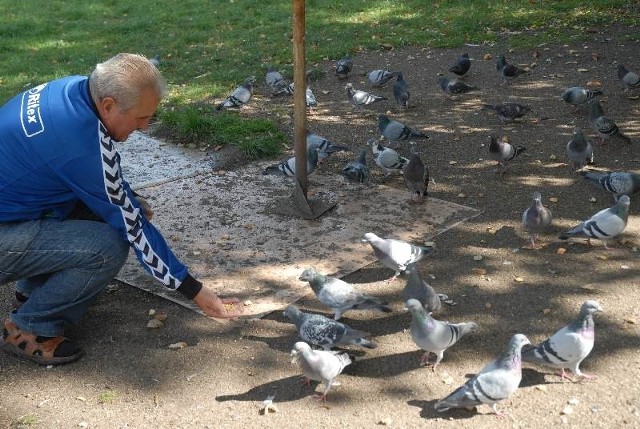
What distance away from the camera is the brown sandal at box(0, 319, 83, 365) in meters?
4.25

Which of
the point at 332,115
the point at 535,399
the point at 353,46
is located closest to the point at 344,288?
the point at 535,399

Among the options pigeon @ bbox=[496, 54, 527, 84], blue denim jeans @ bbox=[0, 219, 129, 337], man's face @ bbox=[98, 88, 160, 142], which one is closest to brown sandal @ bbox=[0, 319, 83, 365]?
blue denim jeans @ bbox=[0, 219, 129, 337]

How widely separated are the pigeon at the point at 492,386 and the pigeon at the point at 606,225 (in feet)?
6.02

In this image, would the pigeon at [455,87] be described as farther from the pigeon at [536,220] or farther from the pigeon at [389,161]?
the pigeon at [536,220]

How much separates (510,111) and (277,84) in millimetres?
3060

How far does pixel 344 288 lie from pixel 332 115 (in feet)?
15.1

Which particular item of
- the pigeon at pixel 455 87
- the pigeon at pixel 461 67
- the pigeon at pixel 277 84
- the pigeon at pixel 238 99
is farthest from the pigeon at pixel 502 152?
the pigeon at pixel 277 84

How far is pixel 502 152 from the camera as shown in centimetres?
673

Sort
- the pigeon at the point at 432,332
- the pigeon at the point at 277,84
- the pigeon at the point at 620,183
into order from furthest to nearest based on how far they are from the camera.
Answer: the pigeon at the point at 277,84, the pigeon at the point at 620,183, the pigeon at the point at 432,332

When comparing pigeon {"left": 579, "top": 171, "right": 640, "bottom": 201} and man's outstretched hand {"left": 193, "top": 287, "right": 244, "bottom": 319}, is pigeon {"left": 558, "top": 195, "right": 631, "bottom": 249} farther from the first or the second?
man's outstretched hand {"left": 193, "top": 287, "right": 244, "bottom": 319}

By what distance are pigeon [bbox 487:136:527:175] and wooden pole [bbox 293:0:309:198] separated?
1.81 meters

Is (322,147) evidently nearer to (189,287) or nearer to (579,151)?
(579,151)

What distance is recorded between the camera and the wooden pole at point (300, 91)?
18.4ft

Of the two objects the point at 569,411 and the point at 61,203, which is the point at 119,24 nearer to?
the point at 61,203
